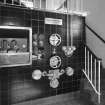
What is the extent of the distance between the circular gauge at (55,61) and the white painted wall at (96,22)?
100cm

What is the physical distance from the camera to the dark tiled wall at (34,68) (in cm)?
270

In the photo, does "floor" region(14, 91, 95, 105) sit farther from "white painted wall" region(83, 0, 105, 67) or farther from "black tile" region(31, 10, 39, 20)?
"black tile" region(31, 10, 39, 20)

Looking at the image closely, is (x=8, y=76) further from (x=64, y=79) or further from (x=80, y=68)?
(x=80, y=68)

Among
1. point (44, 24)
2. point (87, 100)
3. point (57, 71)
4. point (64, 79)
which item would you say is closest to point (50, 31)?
point (44, 24)

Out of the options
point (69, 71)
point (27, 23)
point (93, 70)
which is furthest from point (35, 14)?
point (93, 70)

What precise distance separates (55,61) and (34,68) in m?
0.48

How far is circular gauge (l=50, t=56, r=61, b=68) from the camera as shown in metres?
3.15

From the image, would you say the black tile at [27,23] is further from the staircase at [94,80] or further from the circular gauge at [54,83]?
the staircase at [94,80]

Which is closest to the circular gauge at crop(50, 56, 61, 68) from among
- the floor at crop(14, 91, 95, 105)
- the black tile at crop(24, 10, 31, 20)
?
the floor at crop(14, 91, 95, 105)

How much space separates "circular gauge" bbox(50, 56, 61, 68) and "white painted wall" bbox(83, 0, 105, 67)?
1.00 m

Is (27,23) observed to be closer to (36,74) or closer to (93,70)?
(36,74)

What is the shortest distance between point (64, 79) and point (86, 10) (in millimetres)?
1828

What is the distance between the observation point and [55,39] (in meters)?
3.19

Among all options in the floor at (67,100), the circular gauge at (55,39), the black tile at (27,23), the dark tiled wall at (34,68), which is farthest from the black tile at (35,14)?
the floor at (67,100)
